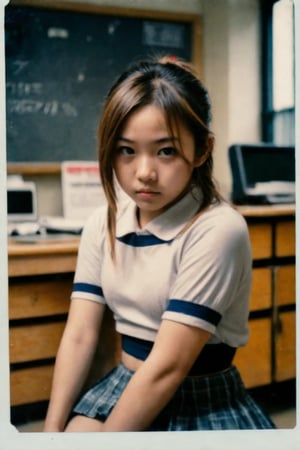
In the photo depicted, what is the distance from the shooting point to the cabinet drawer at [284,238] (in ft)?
3.10

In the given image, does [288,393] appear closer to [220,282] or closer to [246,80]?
[220,282]

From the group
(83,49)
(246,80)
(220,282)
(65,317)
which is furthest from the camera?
(83,49)

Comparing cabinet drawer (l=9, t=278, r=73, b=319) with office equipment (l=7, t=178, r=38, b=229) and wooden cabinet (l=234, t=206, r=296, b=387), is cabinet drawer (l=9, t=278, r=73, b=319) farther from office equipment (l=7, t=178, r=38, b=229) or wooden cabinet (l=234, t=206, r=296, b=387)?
wooden cabinet (l=234, t=206, r=296, b=387)

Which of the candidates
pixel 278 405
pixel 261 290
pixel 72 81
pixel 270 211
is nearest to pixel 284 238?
pixel 270 211

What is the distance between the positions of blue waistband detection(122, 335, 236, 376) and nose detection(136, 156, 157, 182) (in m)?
0.26

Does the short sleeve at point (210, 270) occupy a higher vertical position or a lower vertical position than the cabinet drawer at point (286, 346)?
higher

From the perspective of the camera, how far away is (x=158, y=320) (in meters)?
0.73

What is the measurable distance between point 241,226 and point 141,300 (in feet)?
0.63

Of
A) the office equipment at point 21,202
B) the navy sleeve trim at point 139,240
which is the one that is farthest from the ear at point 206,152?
the office equipment at point 21,202

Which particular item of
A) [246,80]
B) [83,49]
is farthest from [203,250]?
[83,49]

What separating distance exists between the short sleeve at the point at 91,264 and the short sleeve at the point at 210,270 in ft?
0.53

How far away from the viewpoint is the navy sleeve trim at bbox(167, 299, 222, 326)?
0.68 metres

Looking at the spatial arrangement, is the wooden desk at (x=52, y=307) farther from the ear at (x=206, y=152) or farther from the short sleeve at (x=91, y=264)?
the ear at (x=206, y=152)

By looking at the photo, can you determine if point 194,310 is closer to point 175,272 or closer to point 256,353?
point 175,272
